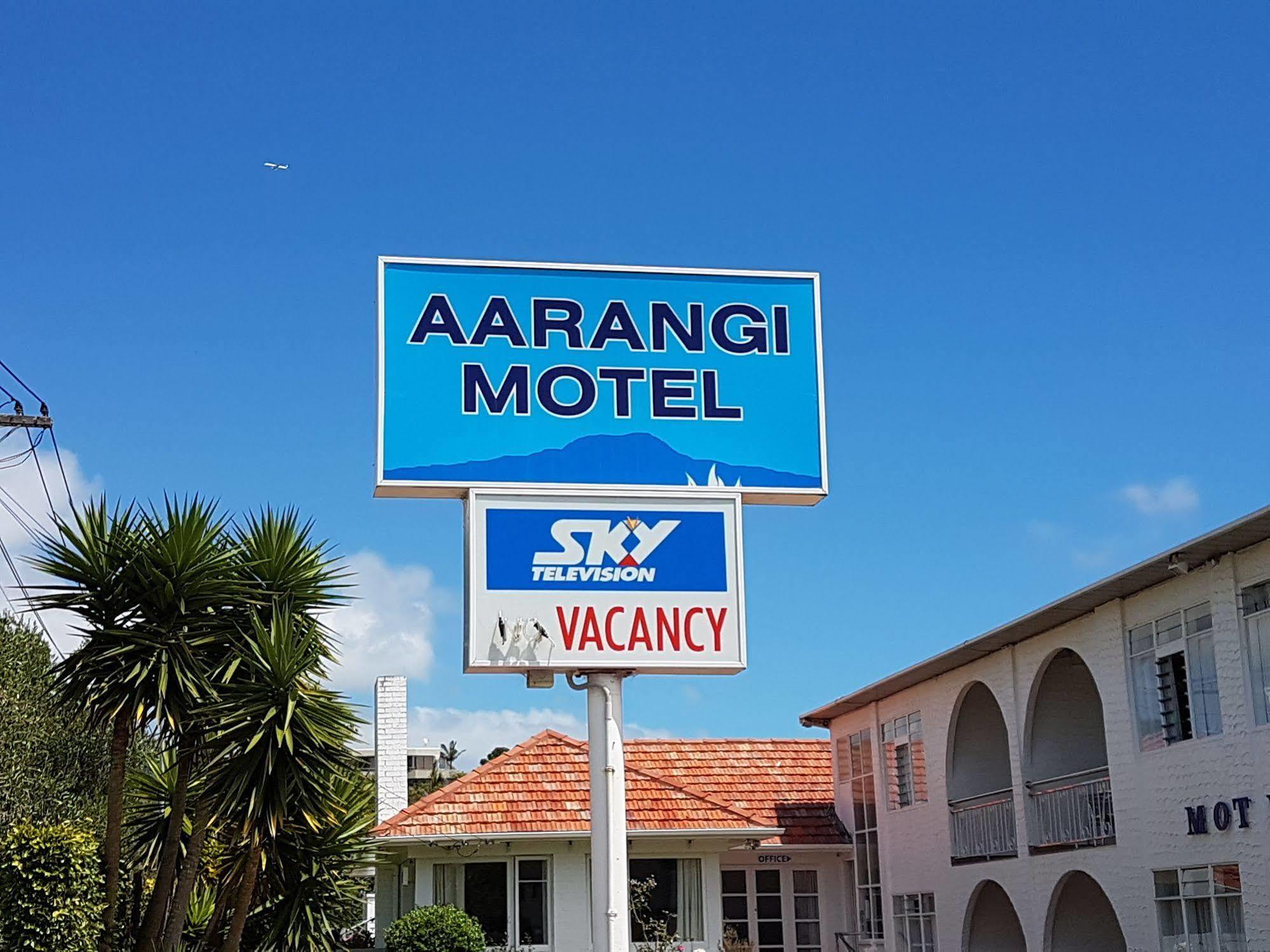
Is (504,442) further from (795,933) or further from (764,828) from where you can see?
(795,933)

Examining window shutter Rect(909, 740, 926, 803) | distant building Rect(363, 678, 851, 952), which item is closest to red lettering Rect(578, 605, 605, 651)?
distant building Rect(363, 678, 851, 952)

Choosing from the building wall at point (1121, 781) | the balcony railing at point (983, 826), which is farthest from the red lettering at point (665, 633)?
the balcony railing at point (983, 826)

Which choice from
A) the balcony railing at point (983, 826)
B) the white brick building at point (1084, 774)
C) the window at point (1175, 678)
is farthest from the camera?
the balcony railing at point (983, 826)

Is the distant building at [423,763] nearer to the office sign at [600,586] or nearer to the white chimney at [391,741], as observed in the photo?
the white chimney at [391,741]

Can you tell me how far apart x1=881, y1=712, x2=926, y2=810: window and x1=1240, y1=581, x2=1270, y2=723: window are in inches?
414

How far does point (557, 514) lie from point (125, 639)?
926 cm

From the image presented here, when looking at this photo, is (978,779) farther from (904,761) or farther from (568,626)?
(568,626)

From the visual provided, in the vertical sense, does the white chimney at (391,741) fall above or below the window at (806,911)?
above

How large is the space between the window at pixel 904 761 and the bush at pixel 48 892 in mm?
15282

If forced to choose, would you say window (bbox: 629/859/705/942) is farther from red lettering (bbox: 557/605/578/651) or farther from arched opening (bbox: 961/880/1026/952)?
red lettering (bbox: 557/605/578/651)

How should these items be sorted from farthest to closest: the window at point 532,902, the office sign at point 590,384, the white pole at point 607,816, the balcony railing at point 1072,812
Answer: the window at point 532,902 → the balcony railing at point 1072,812 → the office sign at point 590,384 → the white pole at point 607,816

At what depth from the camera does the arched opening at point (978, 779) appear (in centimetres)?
2492

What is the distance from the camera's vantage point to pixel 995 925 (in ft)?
89.2

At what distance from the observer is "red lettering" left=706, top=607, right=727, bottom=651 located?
9.88 m
